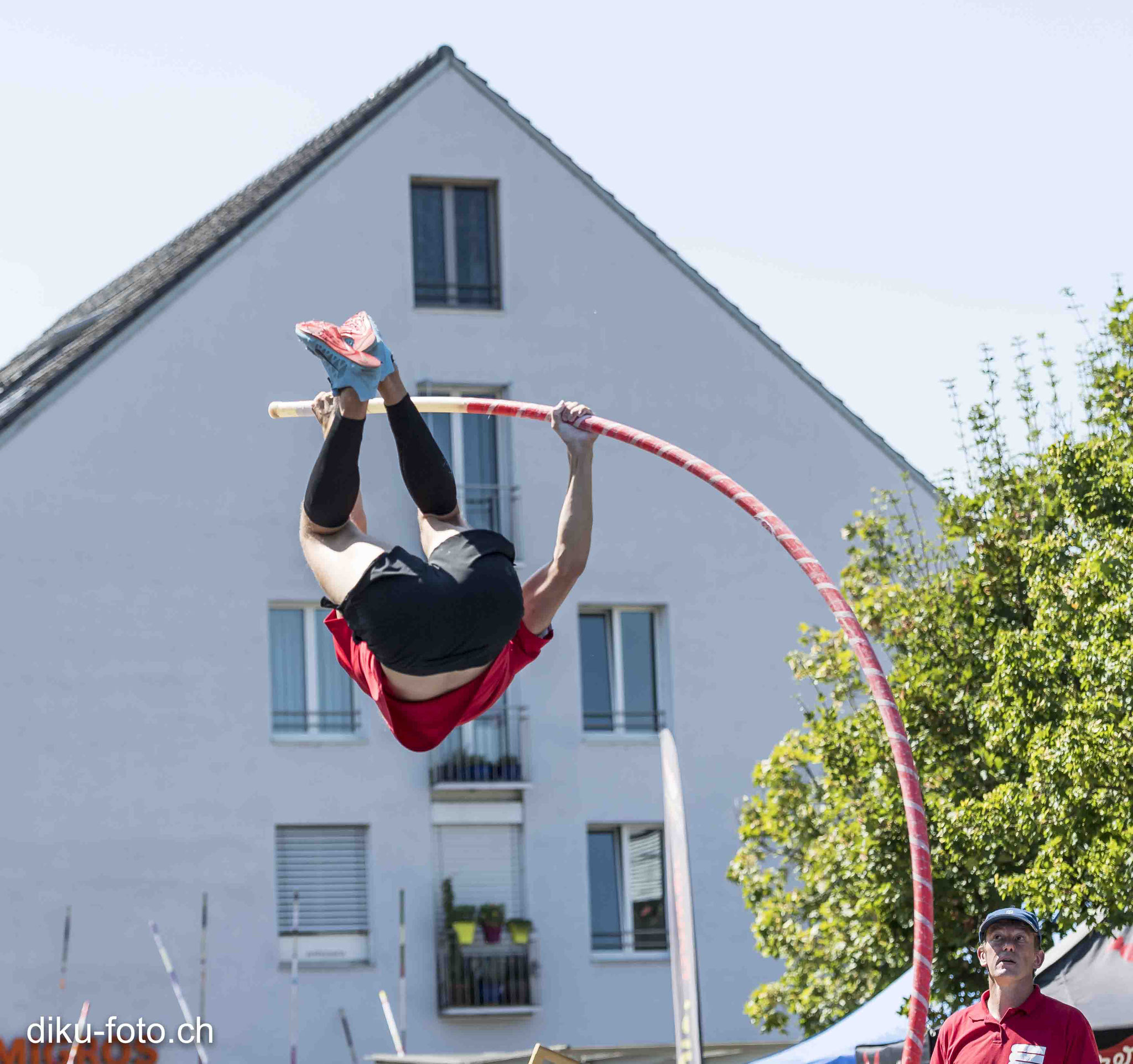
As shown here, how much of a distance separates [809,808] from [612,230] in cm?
1038

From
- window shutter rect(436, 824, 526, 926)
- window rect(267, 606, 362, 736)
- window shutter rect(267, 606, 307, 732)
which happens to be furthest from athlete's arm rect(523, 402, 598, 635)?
window shutter rect(436, 824, 526, 926)

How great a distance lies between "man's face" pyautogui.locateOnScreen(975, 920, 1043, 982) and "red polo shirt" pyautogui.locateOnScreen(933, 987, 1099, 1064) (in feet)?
0.47

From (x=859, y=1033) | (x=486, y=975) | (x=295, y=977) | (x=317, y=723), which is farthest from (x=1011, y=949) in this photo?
(x=317, y=723)

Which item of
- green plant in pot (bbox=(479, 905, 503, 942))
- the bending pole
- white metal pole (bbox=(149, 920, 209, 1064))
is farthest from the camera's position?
green plant in pot (bbox=(479, 905, 503, 942))

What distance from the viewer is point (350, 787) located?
2455cm

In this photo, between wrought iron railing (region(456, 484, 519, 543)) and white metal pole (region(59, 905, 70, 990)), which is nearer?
white metal pole (region(59, 905, 70, 990))

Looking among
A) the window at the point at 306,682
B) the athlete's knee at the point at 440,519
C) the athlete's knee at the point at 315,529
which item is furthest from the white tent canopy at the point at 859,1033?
the window at the point at 306,682

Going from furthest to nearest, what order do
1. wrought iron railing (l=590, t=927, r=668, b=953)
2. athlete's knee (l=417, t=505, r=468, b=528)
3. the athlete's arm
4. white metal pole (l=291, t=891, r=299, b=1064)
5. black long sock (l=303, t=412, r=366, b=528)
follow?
wrought iron railing (l=590, t=927, r=668, b=953) < white metal pole (l=291, t=891, r=299, b=1064) < the athlete's arm < athlete's knee (l=417, t=505, r=468, b=528) < black long sock (l=303, t=412, r=366, b=528)

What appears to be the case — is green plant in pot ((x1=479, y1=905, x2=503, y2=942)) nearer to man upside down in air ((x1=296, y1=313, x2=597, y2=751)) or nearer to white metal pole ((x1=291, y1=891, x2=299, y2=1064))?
white metal pole ((x1=291, y1=891, x2=299, y2=1064))

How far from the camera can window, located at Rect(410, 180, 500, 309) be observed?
2634cm

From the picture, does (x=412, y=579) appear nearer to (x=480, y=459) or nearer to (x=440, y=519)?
(x=440, y=519)

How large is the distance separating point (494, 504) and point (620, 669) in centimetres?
266

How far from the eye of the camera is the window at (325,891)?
Result: 24.2 meters

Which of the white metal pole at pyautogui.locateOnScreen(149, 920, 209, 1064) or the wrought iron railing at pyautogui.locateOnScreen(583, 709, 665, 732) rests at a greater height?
the wrought iron railing at pyautogui.locateOnScreen(583, 709, 665, 732)
